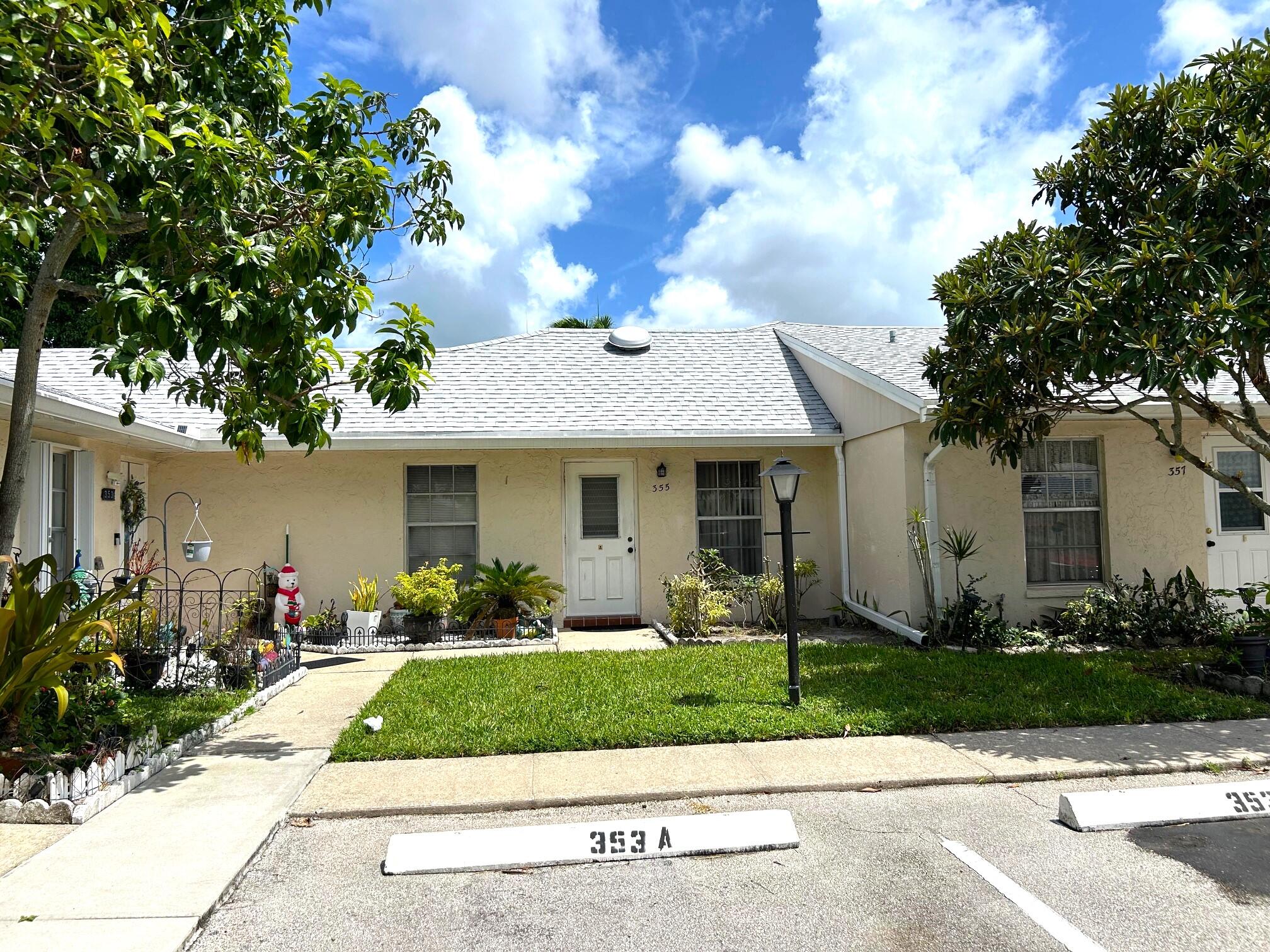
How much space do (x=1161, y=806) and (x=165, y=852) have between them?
544cm

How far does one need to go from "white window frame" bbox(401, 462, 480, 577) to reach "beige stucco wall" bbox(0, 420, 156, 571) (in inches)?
134

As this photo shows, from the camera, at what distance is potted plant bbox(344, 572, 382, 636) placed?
1062 centimetres

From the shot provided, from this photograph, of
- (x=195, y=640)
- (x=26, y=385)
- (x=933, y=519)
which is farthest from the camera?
(x=933, y=519)

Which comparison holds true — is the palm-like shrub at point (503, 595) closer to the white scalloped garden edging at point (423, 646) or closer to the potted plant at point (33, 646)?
the white scalloped garden edging at point (423, 646)

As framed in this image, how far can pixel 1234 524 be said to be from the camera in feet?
36.1

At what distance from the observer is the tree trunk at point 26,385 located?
5.34 meters

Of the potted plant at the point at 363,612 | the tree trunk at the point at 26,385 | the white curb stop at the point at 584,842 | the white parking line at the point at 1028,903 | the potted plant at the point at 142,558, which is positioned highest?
the tree trunk at the point at 26,385

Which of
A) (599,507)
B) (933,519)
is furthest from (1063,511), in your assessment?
(599,507)

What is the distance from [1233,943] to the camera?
329 centimetres

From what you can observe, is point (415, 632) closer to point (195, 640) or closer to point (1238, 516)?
point (195, 640)

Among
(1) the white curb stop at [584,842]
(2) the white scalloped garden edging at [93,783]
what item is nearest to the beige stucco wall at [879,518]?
(1) the white curb stop at [584,842]

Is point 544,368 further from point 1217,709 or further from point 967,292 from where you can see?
point 1217,709

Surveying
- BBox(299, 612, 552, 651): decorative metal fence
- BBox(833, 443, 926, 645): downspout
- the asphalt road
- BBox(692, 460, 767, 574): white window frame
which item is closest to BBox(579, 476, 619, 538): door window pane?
BBox(692, 460, 767, 574): white window frame

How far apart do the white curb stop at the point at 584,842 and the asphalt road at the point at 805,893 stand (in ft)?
0.22
